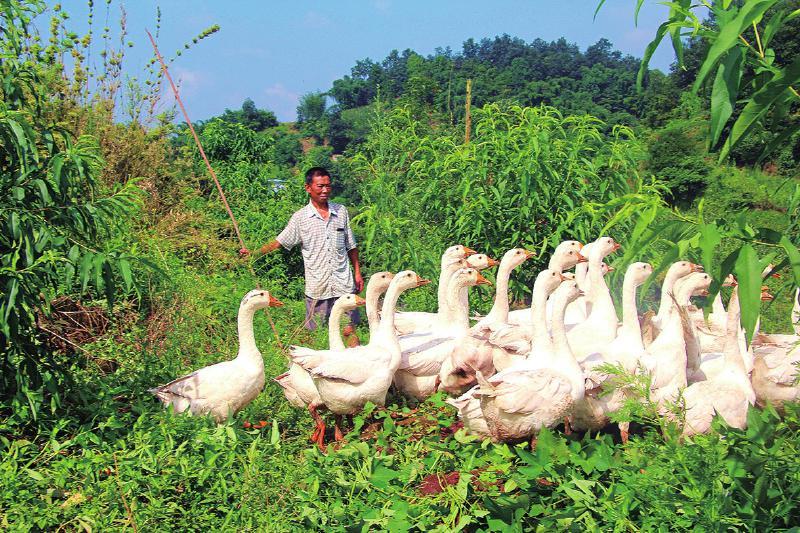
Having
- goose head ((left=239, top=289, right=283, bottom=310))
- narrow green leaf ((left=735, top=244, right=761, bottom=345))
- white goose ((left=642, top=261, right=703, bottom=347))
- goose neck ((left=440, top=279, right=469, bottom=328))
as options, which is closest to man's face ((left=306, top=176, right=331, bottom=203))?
goose neck ((left=440, top=279, right=469, bottom=328))

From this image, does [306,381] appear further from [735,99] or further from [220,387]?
[735,99]

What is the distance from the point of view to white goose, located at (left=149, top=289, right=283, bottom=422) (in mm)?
5570

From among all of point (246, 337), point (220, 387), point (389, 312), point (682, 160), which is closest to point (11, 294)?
point (220, 387)

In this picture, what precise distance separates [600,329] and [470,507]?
2650 millimetres

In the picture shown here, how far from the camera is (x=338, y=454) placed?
4.73 metres

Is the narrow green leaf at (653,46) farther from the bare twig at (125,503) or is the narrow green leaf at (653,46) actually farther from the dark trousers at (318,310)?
the dark trousers at (318,310)

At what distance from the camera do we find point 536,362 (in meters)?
5.27

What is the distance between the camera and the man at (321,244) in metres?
8.30

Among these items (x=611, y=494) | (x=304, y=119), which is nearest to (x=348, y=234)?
(x=611, y=494)

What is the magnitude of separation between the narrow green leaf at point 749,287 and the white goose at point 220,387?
4.08 m

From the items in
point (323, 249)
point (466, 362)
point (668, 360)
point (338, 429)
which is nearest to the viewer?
point (668, 360)

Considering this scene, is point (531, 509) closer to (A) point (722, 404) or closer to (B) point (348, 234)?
(A) point (722, 404)

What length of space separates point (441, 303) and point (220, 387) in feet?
7.24

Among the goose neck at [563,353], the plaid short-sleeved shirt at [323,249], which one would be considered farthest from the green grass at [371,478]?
the plaid short-sleeved shirt at [323,249]
